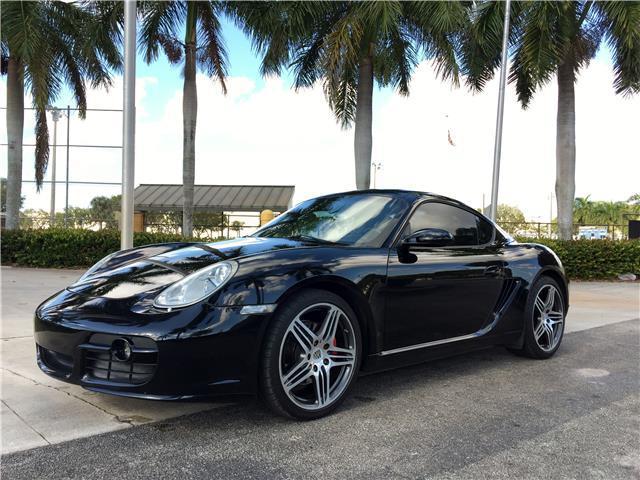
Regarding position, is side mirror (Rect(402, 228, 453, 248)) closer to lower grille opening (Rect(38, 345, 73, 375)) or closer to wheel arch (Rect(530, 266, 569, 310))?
wheel arch (Rect(530, 266, 569, 310))

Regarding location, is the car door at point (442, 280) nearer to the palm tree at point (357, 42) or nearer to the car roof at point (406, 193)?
the car roof at point (406, 193)

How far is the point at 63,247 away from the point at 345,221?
10.4 meters

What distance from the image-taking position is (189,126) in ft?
46.4

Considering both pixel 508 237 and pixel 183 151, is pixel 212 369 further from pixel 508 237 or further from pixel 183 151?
pixel 183 151

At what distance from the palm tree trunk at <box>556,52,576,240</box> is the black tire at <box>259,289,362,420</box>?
13180 mm

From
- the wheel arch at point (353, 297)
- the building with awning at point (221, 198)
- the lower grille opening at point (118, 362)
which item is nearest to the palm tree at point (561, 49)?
the wheel arch at point (353, 297)

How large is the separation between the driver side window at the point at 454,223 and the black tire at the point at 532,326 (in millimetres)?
652

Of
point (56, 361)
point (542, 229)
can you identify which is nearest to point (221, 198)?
point (542, 229)

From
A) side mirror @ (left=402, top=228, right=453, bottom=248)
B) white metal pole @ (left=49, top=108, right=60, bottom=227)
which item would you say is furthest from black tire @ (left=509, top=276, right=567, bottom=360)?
white metal pole @ (left=49, top=108, right=60, bottom=227)

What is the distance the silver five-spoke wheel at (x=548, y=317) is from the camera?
4711 mm

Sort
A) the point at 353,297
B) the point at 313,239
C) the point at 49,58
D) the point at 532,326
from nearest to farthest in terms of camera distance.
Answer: the point at 353,297, the point at 313,239, the point at 532,326, the point at 49,58

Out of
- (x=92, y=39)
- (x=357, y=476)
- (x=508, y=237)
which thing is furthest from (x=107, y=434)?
(x=92, y=39)

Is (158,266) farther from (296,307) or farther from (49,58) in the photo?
(49,58)

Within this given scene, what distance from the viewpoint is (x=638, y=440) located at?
296 cm
